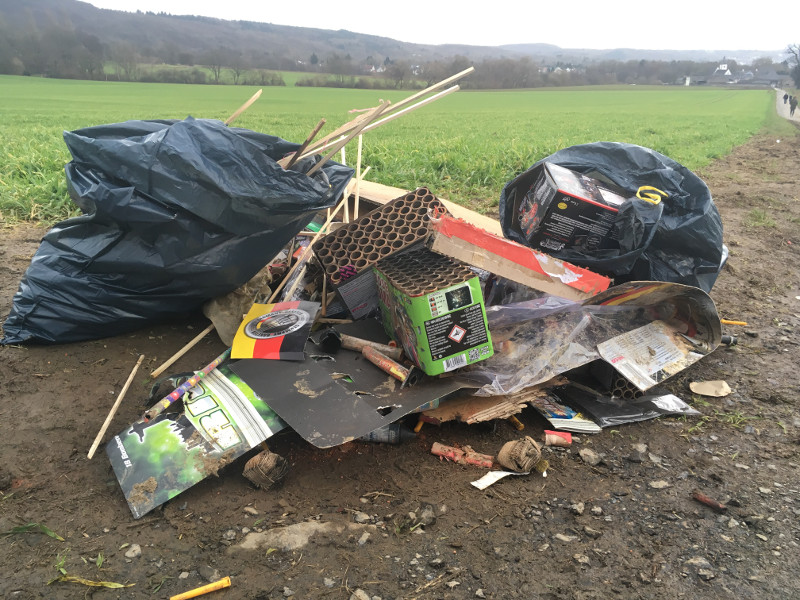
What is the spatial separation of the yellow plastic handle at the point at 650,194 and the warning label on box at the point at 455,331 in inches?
52.1

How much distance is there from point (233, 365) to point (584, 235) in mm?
2042

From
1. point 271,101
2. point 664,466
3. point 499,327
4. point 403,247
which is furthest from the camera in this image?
point 271,101

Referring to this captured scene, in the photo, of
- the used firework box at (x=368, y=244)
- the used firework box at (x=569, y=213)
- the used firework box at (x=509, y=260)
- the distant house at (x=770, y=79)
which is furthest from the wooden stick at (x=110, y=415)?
the distant house at (x=770, y=79)

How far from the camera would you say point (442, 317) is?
2352 millimetres

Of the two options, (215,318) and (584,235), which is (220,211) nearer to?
(215,318)

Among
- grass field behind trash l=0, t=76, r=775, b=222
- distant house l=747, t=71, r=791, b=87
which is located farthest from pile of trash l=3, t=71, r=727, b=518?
distant house l=747, t=71, r=791, b=87

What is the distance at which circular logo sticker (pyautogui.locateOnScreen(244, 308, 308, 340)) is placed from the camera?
2.77 metres

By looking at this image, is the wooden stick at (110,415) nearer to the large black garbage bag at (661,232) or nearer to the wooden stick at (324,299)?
the wooden stick at (324,299)

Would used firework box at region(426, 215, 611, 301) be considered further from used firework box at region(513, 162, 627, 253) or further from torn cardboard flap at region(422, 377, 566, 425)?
torn cardboard flap at region(422, 377, 566, 425)

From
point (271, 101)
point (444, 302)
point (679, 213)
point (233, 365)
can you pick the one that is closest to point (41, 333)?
point (233, 365)

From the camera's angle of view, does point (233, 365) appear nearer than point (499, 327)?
Yes

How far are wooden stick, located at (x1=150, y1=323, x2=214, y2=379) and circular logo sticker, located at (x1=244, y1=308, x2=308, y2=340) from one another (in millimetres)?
366

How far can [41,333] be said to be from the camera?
9.64ft

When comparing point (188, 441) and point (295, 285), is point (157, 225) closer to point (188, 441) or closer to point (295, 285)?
point (295, 285)
